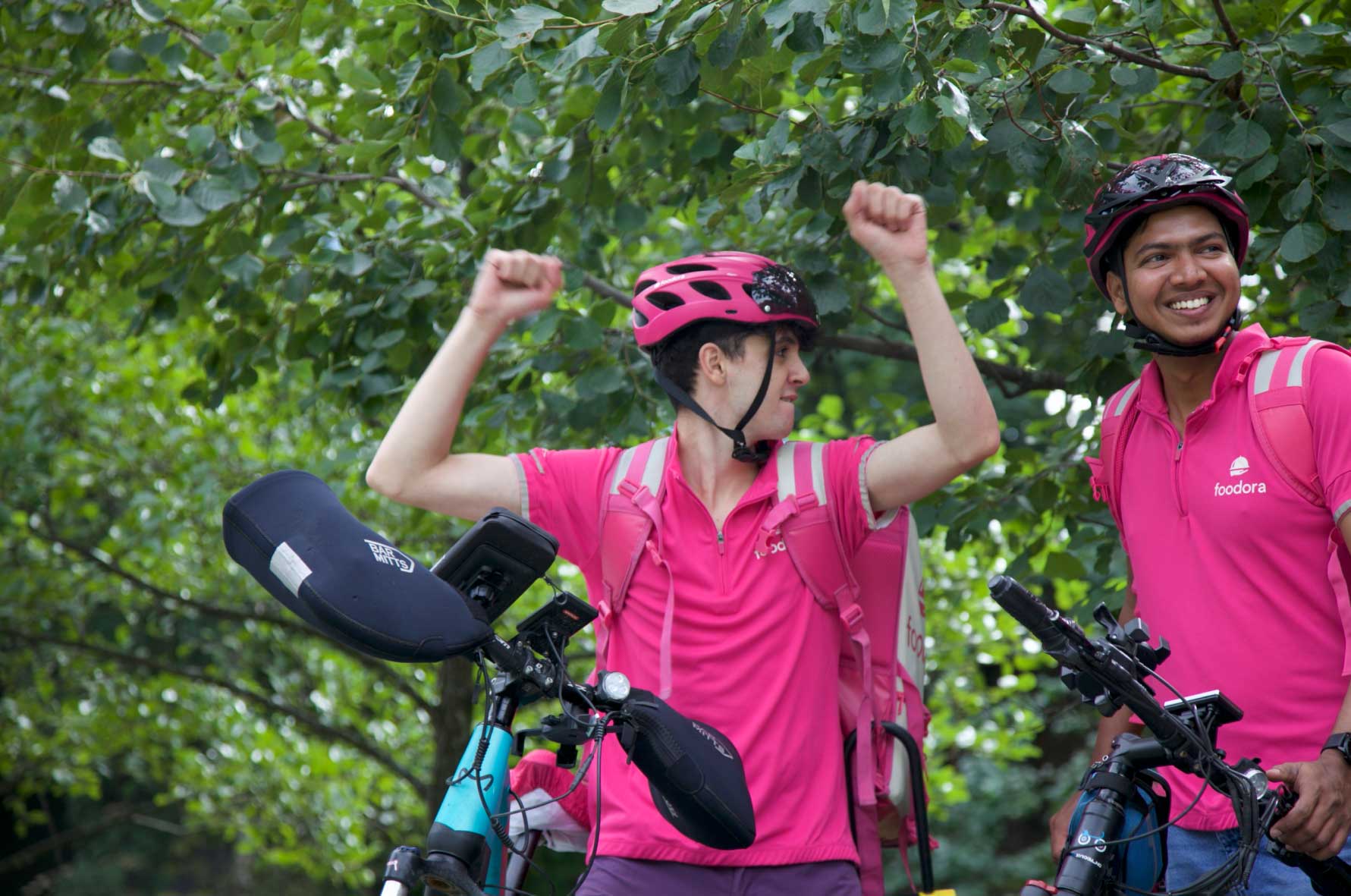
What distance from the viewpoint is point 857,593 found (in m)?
3.40

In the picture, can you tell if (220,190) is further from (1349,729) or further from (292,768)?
(292,768)

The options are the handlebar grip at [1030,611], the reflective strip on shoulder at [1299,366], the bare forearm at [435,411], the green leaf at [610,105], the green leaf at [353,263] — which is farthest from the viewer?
the green leaf at [353,263]

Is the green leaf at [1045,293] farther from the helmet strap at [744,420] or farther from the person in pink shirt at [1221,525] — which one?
the helmet strap at [744,420]

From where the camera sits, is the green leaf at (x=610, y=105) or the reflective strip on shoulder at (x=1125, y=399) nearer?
the reflective strip on shoulder at (x=1125, y=399)

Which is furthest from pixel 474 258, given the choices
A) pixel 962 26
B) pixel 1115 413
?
pixel 1115 413

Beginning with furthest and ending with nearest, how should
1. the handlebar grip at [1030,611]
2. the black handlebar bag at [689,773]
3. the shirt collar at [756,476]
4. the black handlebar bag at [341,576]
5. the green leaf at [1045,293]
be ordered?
1. the green leaf at [1045,293]
2. the shirt collar at [756,476]
3. the black handlebar bag at [689,773]
4. the handlebar grip at [1030,611]
5. the black handlebar bag at [341,576]

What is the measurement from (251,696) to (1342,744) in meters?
7.94

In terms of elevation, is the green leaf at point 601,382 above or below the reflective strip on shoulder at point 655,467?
above

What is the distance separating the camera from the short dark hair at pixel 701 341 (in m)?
3.52

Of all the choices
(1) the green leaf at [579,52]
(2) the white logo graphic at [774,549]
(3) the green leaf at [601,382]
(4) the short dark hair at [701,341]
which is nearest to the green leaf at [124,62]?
(3) the green leaf at [601,382]

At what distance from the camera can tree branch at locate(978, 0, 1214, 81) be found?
3.93 metres

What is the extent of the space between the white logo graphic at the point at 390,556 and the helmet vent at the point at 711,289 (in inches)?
49.9

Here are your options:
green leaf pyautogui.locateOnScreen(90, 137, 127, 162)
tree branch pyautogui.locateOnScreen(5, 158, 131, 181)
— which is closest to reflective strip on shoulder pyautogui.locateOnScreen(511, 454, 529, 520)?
green leaf pyautogui.locateOnScreen(90, 137, 127, 162)

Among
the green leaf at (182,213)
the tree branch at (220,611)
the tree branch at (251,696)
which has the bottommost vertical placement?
the tree branch at (251,696)
